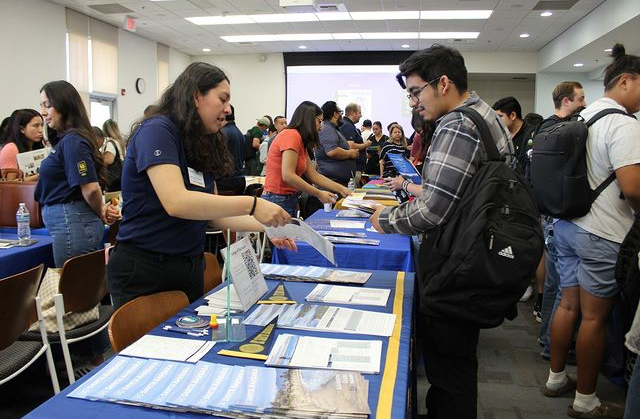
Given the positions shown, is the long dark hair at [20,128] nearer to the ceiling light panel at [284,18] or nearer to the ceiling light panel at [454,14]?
the ceiling light panel at [284,18]

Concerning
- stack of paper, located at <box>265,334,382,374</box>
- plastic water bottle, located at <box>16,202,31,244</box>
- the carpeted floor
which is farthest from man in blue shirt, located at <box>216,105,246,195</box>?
stack of paper, located at <box>265,334,382,374</box>

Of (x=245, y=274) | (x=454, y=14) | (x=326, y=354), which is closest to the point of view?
(x=326, y=354)

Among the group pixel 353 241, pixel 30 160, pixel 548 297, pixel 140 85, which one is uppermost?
pixel 140 85

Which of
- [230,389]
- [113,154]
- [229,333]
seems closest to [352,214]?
[229,333]

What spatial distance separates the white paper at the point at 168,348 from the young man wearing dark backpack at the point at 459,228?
0.68 m

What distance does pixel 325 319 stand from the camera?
1.52 metres

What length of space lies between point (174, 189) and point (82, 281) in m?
1.15

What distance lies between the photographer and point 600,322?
7.69 feet

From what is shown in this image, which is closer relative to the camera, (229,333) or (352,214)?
(229,333)

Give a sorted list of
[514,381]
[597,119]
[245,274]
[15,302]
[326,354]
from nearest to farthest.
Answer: [326,354] → [245,274] → [15,302] → [597,119] → [514,381]

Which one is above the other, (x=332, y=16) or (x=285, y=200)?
(x=332, y=16)

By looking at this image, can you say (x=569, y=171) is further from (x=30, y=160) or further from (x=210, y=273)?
(x=30, y=160)

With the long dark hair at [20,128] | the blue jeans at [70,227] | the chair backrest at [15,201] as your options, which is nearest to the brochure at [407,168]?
the blue jeans at [70,227]

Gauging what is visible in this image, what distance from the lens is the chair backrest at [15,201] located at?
10.3 ft
